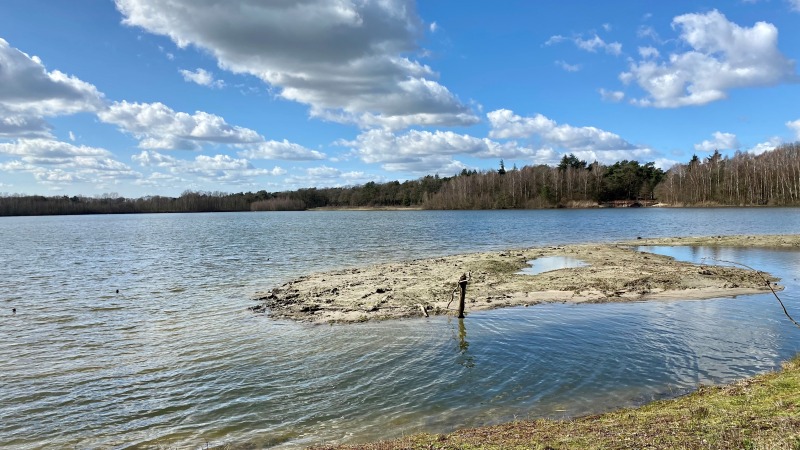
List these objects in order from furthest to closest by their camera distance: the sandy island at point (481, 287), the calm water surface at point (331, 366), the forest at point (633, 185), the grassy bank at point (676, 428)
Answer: the forest at point (633, 185) → the sandy island at point (481, 287) → the calm water surface at point (331, 366) → the grassy bank at point (676, 428)

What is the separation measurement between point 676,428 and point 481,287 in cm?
1545

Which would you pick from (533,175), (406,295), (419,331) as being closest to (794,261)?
(406,295)

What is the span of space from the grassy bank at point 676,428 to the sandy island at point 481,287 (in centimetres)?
930

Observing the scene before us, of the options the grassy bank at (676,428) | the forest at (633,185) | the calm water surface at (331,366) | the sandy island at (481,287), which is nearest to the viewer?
the grassy bank at (676,428)

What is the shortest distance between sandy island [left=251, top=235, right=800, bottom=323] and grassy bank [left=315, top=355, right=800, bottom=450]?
9.30m

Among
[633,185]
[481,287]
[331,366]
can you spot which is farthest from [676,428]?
[633,185]

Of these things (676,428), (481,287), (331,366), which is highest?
(676,428)

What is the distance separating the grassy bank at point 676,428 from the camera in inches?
220

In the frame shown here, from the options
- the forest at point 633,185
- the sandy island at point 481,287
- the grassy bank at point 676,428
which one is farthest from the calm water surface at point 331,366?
the forest at point 633,185

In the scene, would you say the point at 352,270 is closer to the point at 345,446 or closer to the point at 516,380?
the point at 516,380

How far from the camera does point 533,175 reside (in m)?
175

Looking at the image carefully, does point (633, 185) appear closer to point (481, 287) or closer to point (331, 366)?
point (481, 287)

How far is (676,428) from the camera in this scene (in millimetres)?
6195

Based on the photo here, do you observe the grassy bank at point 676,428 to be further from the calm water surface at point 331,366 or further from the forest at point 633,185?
the forest at point 633,185
